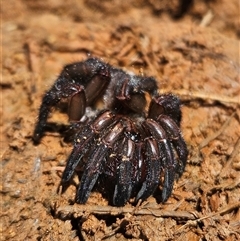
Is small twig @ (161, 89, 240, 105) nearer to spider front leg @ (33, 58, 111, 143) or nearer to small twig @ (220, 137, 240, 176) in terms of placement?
small twig @ (220, 137, 240, 176)

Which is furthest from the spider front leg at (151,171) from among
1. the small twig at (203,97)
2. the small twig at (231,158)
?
the small twig at (203,97)

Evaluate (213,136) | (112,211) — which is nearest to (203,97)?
(213,136)

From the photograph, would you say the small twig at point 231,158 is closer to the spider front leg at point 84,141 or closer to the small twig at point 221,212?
the small twig at point 221,212

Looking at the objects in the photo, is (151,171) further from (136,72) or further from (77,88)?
(136,72)

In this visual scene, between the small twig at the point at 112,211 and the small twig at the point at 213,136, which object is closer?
the small twig at the point at 112,211

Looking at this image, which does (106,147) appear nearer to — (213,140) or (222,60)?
(213,140)

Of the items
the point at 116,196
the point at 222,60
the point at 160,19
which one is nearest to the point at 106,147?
the point at 116,196
